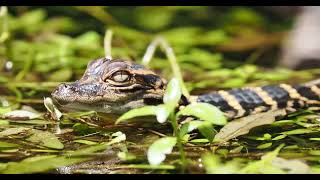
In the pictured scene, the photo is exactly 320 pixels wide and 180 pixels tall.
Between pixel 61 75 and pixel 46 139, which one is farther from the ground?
pixel 61 75

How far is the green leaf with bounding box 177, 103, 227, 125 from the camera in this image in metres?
2.26

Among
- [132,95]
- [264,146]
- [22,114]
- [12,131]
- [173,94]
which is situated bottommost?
[264,146]

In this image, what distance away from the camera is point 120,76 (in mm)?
3188

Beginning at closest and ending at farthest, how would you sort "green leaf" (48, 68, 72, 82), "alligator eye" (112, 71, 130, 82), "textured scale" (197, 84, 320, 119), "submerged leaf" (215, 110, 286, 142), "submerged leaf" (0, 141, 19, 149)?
"submerged leaf" (0, 141, 19, 149), "submerged leaf" (215, 110, 286, 142), "alligator eye" (112, 71, 130, 82), "textured scale" (197, 84, 320, 119), "green leaf" (48, 68, 72, 82)

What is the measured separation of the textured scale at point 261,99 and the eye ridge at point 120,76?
509 mm

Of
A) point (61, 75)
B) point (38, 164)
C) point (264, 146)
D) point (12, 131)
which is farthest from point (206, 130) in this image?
point (61, 75)

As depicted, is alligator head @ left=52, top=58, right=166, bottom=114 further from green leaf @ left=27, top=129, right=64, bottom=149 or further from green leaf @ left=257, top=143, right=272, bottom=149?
green leaf @ left=257, top=143, right=272, bottom=149

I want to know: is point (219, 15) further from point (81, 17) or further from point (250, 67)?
point (250, 67)

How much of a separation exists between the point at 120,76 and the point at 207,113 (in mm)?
991

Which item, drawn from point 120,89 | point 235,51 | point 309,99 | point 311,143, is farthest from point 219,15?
point 311,143

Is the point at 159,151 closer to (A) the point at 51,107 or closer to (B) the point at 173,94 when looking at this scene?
(B) the point at 173,94

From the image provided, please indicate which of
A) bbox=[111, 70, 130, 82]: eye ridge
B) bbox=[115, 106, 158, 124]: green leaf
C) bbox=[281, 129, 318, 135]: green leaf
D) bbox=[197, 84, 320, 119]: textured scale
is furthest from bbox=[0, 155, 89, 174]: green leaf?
bbox=[197, 84, 320, 119]: textured scale

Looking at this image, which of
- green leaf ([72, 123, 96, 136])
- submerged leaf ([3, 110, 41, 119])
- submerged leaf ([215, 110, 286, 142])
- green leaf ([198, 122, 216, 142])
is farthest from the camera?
submerged leaf ([3, 110, 41, 119])

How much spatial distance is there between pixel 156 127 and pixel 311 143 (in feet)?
2.46
